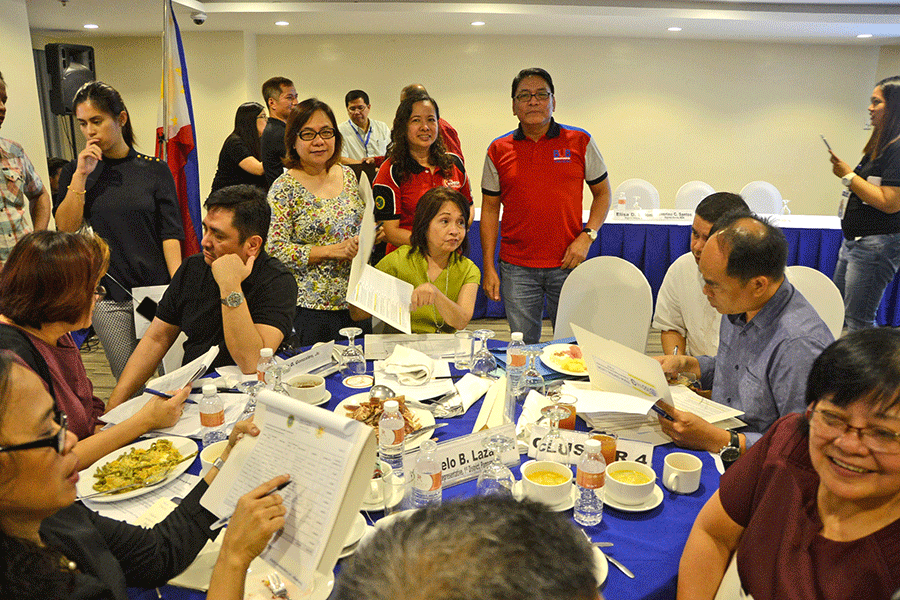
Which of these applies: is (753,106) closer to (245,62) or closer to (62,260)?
(245,62)

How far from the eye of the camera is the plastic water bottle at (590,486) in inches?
52.0

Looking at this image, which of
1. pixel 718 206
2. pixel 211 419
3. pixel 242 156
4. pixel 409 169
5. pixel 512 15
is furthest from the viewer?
pixel 512 15

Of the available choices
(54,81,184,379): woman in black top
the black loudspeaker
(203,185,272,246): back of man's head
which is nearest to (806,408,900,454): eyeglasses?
(203,185,272,246): back of man's head

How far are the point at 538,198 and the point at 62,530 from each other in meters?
2.74

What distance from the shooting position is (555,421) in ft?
5.27

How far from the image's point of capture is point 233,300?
2.11 meters

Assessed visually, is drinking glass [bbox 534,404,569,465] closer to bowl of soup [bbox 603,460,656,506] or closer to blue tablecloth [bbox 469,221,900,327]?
bowl of soup [bbox 603,460,656,506]

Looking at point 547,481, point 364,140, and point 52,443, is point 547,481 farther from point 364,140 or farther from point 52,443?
point 364,140

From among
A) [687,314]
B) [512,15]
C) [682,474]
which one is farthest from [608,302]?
[512,15]

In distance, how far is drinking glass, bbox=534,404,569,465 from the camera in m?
1.55

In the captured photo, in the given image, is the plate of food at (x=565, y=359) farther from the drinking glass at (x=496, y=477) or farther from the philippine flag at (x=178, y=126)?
the philippine flag at (x=178, y=126)

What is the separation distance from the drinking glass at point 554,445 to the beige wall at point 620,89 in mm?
6974

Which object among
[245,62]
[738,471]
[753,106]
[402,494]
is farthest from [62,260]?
[753,106]

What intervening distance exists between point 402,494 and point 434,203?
163 cm
